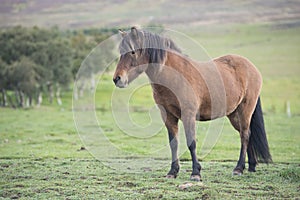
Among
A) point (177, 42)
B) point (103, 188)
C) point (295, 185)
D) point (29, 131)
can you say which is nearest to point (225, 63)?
point (177, 42)

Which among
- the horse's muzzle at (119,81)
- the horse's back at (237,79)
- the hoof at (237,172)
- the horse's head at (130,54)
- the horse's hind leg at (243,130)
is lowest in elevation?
the hoof at (237,172)

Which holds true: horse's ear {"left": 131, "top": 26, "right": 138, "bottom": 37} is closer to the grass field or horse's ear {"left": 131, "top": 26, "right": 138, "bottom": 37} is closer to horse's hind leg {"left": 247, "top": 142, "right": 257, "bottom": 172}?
the grass field

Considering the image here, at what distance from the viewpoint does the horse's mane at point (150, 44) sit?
8.65m

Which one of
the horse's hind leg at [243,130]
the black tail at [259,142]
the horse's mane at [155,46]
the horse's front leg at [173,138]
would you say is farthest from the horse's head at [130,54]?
the black tail at [259,142]

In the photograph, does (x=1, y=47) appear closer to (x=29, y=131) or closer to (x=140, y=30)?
(x=29, y=131)

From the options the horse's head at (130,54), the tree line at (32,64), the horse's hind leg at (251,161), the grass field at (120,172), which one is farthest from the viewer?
the tree line at (32,64)

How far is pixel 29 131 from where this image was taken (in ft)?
72.1

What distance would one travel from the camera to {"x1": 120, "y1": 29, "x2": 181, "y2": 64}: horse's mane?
8648mm

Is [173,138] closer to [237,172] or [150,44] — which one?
[237,172]

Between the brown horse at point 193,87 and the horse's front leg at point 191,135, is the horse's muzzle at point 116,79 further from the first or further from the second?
the horse's front leg at point 191,135

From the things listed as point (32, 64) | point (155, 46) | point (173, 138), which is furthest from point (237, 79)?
point (32, 64)

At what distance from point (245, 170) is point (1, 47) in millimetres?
44547

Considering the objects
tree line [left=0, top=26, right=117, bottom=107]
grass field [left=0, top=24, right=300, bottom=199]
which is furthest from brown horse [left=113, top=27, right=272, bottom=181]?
tree line [left=0, top=26, right=117, bottom=107]

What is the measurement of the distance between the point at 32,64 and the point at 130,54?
40.1m
